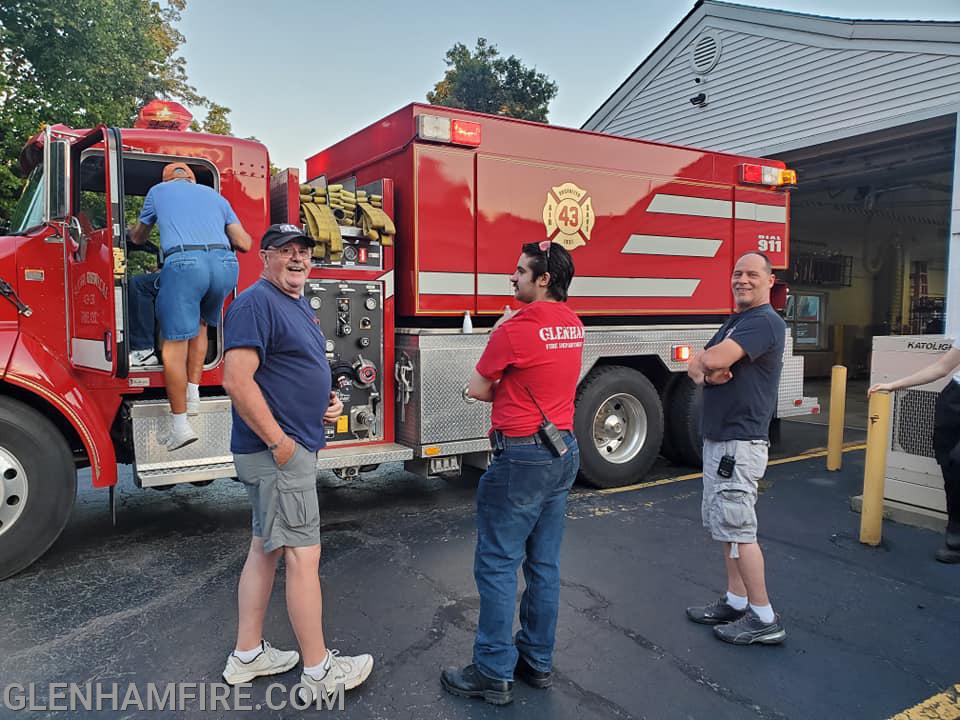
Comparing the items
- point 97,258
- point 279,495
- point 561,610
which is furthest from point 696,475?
point 97,258

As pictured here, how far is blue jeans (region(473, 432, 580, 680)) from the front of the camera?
110 inches

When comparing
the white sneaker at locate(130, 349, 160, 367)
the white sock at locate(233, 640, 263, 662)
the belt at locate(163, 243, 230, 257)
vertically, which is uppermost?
the belt at locate(163, 243, 230, 257)

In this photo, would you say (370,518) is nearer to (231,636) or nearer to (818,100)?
(231,636)

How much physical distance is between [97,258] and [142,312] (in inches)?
25.9

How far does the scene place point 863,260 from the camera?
19406 millimetres

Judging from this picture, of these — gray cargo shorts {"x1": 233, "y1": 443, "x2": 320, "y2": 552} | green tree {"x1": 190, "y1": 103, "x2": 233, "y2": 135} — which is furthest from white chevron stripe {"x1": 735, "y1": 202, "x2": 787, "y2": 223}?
green tree {"x1": 190, "y1": 103, "x2": 233, "y2": 135}

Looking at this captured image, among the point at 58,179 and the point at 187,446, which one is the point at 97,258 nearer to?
the point at 58,179

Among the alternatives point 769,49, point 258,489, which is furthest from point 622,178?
point 769,49

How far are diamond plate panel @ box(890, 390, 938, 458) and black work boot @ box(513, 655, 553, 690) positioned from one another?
378 centimetres

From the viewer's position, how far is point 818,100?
11617mm

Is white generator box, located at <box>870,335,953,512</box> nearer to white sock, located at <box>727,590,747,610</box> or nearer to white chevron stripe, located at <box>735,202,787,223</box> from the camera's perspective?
white chevron stripe, located at <box>735,202,787,223</box>

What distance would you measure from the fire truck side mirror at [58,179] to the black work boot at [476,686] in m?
3.56

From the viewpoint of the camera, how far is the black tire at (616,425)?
20.1ft

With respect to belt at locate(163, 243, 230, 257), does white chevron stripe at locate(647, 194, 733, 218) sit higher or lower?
higher
